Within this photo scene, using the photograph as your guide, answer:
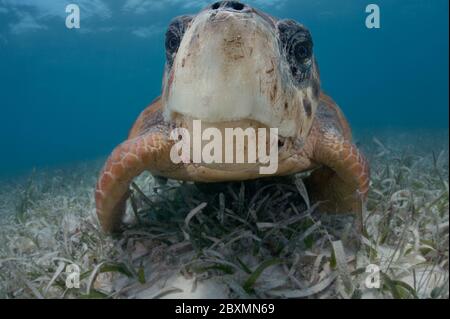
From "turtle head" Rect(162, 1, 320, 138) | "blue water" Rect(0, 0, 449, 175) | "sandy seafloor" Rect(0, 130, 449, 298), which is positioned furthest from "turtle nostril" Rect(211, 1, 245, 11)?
"blue water" Rect(0, 0, 449, 175)

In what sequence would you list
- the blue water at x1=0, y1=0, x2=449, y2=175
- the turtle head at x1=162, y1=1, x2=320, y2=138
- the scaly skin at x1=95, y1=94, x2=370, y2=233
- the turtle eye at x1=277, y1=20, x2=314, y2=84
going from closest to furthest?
the turtle head at x1=162, y1=1, x2=320, y2=138
the turtle eye at x1=277, y1=20, x2=314, y2=84
the scaly skin at x1=95, y1=94, x2=370, y2=233
the blue water at x1=0, y1=0, x2=449, y2=175

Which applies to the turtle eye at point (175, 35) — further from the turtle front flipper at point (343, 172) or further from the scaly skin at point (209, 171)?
the turtle front flipper at point (343, 172)

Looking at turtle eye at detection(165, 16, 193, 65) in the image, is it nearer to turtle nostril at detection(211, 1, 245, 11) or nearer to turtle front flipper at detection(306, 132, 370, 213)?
turtle nostril at detection(211, 1, 245, 11)

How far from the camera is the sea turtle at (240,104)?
1.14 metres

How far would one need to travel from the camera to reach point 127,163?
6.55 ft

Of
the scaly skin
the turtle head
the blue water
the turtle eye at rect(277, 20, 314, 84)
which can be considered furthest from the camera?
the blue water

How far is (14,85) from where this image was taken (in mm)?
44438

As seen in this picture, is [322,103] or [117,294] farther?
[322,103]

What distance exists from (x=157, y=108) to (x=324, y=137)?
128 centimetres

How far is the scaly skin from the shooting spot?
200 centimetres

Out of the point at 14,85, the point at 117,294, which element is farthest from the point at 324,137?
the point at 14,85

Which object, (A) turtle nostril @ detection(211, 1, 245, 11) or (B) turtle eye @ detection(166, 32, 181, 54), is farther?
(B) turtle eye @ detection(166, 32, 181, 54)
